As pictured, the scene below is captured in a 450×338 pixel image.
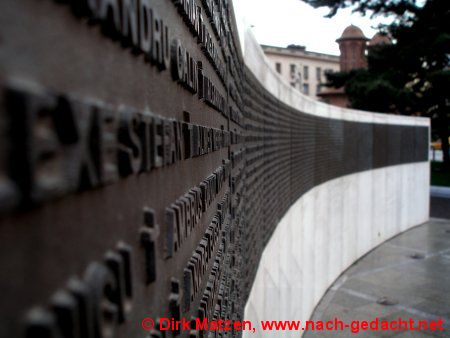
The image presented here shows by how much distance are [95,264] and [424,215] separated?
17134 mm

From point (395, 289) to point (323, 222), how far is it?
74.3 inches

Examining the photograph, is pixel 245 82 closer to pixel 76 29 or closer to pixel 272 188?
pixel 272 188

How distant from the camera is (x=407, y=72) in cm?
2409

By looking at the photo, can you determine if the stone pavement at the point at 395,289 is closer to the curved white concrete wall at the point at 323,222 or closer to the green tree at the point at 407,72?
the curved white concrete wall at the point at 323,222

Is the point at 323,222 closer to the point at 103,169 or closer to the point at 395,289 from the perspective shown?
the point at 395,289

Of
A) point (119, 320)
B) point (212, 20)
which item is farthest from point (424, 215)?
point (119, 320)

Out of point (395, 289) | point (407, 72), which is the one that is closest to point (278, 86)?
point (395, 289)

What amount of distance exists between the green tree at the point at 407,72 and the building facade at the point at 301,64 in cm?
2186

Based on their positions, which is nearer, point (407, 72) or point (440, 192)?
point (440, 192)

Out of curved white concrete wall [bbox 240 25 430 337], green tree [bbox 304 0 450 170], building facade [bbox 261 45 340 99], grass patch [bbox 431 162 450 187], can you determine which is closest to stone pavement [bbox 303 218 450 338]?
curved white concrete wall [bbox 240 25 430 337]

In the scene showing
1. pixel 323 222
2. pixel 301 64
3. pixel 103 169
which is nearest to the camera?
pixel 103 169

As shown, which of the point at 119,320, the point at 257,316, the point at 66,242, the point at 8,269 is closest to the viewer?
the point at 8,269

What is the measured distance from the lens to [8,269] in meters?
0.50

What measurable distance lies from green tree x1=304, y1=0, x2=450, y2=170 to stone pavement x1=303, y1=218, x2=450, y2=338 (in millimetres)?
8604
